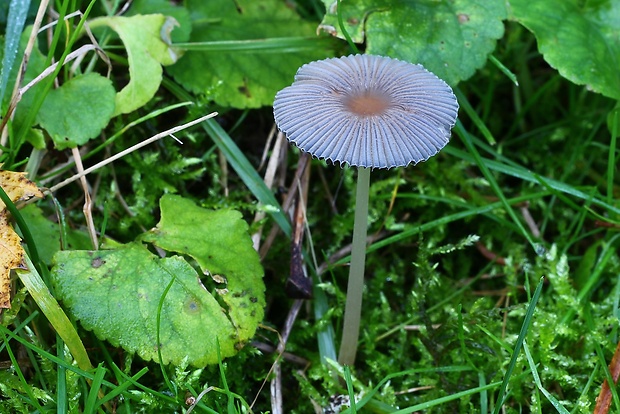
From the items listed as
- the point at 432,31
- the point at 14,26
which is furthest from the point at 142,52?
the point at 432,31

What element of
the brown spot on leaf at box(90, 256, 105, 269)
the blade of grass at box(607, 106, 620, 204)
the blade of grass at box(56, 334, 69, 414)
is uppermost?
the blade of grass at box(607, 106, 620, 204)

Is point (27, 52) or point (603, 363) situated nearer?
point (603, 363)

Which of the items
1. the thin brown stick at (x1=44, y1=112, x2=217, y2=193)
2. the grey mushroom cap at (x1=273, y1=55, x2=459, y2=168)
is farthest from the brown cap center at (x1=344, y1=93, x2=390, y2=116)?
the thin brown stick at (x1=44, y1=112, x2=217, y2=193)

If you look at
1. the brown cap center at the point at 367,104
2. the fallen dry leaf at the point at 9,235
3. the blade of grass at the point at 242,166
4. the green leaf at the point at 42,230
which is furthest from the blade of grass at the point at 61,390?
the brown cap center at the point at 367,104

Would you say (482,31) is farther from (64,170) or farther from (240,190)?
(64,170)

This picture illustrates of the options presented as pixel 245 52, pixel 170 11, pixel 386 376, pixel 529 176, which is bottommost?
pixel 386 376

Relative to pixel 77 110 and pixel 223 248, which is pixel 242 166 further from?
pixel 77 110

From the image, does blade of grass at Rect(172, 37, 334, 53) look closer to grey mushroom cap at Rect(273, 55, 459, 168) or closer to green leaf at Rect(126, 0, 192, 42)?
green leaf at Rect(126, 0, 192, 42)

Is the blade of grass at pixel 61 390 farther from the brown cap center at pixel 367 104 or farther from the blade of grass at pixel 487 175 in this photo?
the blade of grass at pixel 487 175
